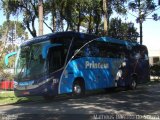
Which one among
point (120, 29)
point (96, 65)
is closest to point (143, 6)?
point (120, 29)

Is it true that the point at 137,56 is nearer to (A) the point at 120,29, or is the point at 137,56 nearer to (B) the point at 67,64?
(B) the point at 67,64

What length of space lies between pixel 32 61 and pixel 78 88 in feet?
10.8

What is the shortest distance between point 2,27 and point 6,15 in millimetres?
50276

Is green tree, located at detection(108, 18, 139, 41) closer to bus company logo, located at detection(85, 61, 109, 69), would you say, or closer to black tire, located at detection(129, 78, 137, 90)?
black tire, located at detection(129, 78, 137, 90)

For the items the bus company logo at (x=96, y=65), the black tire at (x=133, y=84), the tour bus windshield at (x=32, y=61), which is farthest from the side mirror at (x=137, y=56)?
the tour bus windshield at (x=32, y=61)

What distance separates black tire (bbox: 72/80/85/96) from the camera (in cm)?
2174

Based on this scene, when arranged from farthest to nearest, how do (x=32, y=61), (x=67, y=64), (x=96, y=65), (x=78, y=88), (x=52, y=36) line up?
(x=96, y=65)
(x=78, y=88)
(x=67, y=64)
(x=52, y=36)
(x=32, y=61)

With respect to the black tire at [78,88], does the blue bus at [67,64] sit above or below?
above

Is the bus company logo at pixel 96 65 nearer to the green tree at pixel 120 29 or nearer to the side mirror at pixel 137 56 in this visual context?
the side mirror at pixel 137 56

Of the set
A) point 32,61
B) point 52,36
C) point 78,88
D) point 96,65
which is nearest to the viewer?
point 32,61

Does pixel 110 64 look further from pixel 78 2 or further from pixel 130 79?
pixel 78 2

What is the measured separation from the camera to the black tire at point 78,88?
21744 millimetres

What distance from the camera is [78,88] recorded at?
22016 millimetres

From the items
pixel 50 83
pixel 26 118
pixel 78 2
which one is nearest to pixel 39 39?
pixel 50 83
